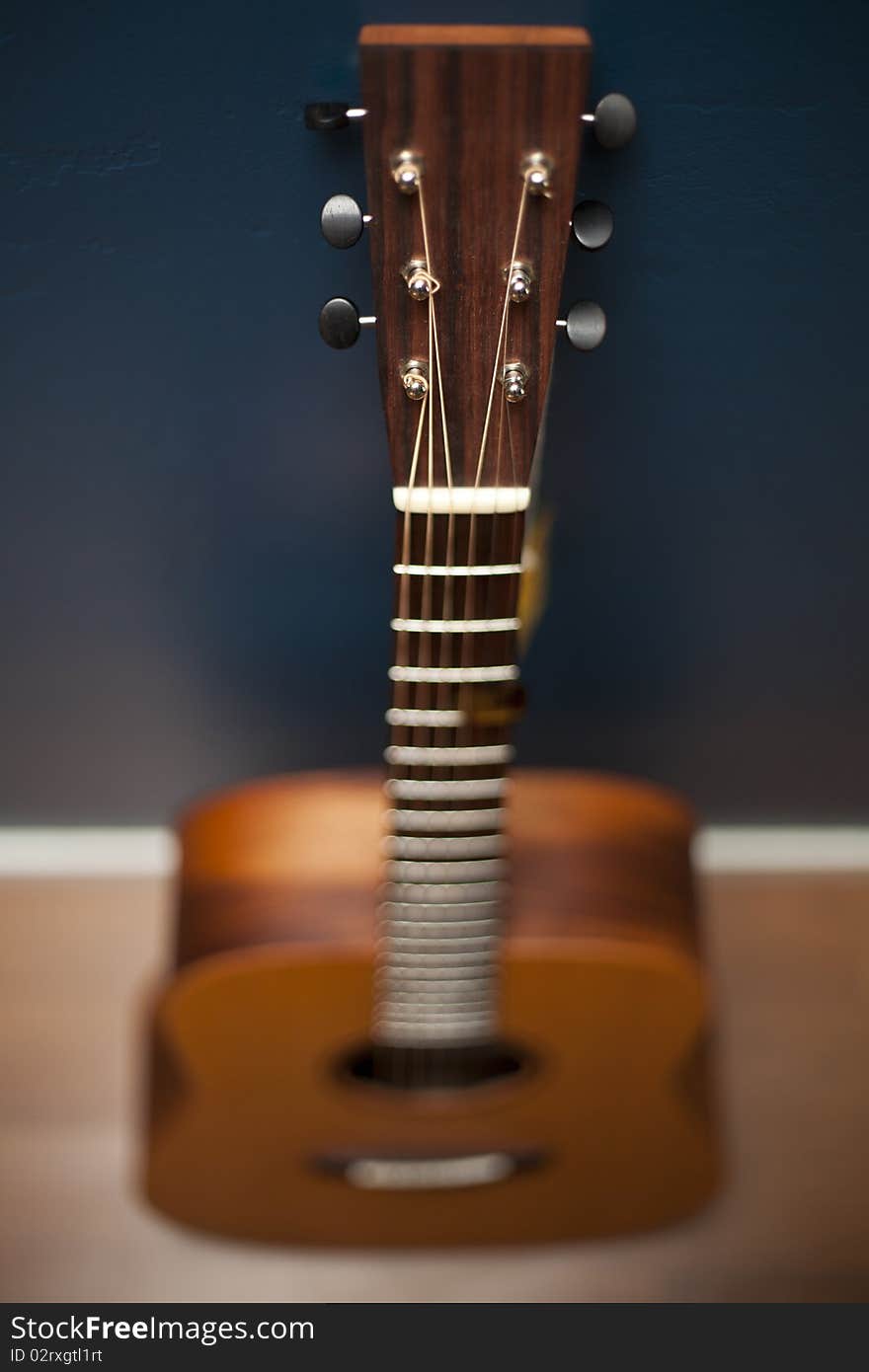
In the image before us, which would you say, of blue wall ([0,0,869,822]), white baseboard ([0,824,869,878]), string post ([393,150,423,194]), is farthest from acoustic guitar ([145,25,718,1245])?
white baseboard ([0,824,869,878])

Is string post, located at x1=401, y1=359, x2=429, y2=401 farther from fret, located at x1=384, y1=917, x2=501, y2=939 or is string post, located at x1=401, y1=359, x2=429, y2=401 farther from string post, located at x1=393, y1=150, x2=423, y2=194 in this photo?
fret, located at x1=384, y1=917, x2=501, y2=939

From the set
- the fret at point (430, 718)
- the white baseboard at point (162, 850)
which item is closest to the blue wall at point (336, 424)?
the white baseboard at point (162, 850)

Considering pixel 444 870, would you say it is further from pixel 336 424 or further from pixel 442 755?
pixel 336 424

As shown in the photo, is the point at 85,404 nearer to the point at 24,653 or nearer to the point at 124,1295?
the point at 24,653

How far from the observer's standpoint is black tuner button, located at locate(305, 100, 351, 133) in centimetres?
70

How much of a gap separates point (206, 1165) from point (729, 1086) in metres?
0.55

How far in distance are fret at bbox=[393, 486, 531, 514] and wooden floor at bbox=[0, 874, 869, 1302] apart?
28.6 inches

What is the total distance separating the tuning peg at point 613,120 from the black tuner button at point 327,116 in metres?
0.14

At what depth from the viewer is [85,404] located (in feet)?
3.18

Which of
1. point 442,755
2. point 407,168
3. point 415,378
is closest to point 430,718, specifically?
point 442,755

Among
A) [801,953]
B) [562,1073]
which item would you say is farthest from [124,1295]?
[801,953]

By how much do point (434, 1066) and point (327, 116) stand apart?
733mm

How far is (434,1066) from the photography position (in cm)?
104

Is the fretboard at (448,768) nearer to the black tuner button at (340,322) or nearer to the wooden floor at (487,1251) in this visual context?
the black tuner button at (340,322)
